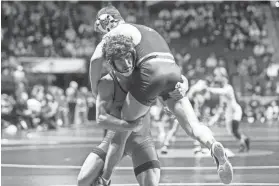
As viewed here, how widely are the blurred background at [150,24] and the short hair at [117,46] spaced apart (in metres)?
15.2

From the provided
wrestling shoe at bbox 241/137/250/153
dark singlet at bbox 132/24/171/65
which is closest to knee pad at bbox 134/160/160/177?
dark singlet at bbox 132/24/171/65

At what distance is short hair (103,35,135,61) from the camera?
A: 4.94 metres

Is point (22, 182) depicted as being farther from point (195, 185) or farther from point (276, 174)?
point (276, 174)

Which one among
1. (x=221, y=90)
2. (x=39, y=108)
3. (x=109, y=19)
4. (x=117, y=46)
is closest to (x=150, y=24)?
(x=39, y=108)

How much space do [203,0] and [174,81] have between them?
2713 cm

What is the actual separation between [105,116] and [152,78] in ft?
1.55

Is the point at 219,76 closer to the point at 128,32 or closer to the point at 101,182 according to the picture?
the point at 101,182

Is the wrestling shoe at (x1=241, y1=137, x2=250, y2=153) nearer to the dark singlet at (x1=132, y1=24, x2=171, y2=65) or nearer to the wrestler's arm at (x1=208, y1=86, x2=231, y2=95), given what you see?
the wrestler's arm at (x1=208, y1=86, x2=231, y2=95)

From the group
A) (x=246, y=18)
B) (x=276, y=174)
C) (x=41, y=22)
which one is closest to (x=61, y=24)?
(x=41, y=22)

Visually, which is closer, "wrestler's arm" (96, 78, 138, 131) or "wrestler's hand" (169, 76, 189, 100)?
"wrestler's arm" (96, 78, 138, 131)

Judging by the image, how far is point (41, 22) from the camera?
28.7m

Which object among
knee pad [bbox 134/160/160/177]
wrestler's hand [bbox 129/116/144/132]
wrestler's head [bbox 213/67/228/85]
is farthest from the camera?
wrestler's head [bbox 213/67/228/85]

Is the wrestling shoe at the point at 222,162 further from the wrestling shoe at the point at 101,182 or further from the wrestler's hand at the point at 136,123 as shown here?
the wrestling shoe at the point at 101,182

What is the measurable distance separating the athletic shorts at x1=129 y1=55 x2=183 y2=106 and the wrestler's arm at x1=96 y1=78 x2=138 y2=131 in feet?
0.69
